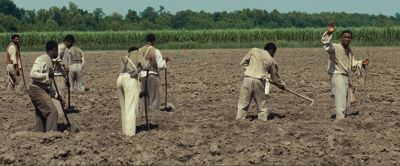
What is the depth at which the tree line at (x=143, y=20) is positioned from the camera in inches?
2804

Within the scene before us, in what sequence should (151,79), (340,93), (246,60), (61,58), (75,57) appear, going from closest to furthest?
(246,60), (340,93), (151,79), (61,58), (75,57)

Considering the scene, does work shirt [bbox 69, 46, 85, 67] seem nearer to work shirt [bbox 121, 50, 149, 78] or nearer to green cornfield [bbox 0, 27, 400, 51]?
work shirt [bbox 121, 50, 149, 78]

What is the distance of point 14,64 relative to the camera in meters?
15.5

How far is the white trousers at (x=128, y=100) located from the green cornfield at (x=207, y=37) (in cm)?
3627

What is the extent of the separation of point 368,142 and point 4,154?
4.50 m

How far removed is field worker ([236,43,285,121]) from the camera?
11.1m

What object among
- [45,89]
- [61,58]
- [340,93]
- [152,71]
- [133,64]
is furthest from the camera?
[61,58]

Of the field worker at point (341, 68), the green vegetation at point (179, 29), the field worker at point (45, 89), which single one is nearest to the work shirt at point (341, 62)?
the field worker at point (341, 68)

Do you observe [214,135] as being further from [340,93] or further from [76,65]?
[76,65]

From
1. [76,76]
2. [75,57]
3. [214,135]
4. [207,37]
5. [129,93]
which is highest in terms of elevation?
[75,57]

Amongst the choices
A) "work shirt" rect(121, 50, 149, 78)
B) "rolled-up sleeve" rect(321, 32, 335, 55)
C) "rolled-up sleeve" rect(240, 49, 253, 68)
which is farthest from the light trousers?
"work shirt" rect(121, 50, 149, 78)

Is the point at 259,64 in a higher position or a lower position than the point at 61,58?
higher

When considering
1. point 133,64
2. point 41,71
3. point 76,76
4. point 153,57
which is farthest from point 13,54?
point 133,64

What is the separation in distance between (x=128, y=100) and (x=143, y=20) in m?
75.0
